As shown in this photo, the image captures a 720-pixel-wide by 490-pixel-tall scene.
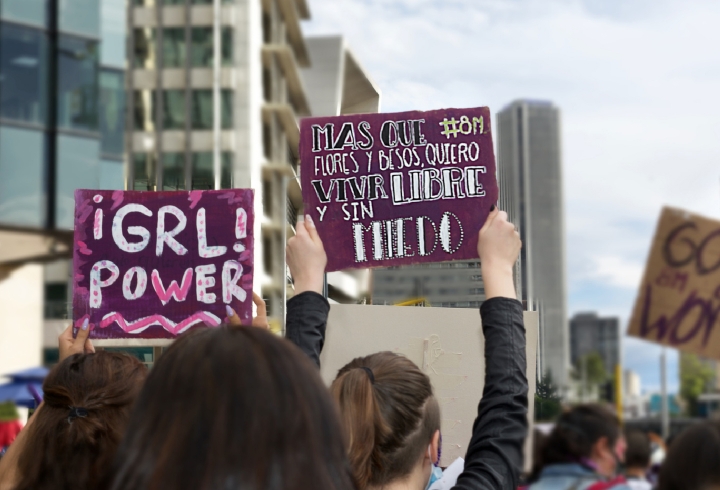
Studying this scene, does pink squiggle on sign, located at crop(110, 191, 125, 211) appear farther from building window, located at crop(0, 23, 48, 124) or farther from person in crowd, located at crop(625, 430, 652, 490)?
building window, located at crop(0, 23, 48, 124)

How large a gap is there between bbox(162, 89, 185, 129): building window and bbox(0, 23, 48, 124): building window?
10288 millimetres

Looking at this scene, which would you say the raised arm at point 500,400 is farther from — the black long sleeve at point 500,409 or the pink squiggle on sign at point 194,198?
the pink squiggle on sign at point 194,198

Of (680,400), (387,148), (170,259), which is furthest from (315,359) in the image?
(680,400)

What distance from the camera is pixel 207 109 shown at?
983 inches

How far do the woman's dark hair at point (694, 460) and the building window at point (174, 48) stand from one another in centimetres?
2413

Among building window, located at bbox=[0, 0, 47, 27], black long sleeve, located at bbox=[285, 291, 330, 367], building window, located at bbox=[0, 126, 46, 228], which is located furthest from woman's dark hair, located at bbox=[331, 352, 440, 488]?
building window, located at bbox=[0, 0, 47, 27]

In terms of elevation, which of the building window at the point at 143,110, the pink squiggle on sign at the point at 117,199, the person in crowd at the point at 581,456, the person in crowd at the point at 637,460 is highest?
the building window at the point at 143,110

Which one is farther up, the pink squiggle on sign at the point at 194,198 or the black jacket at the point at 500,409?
the pink squiggle on sign at the point at 194,198

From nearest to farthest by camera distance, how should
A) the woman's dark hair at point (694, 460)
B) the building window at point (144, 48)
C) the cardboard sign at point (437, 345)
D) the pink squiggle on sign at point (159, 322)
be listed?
the woman's dark hair at point (694, 460) → the cardboard sign at point (437, 345) → the pink squiggle on sign at point (159, 322) → the building window at point (144, 48)

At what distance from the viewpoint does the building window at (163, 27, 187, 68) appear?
24.8 meters

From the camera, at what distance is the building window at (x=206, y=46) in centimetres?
2488

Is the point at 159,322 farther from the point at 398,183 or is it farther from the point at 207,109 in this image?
the point at 207,109

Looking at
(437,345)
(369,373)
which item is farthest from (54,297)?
(369,373)

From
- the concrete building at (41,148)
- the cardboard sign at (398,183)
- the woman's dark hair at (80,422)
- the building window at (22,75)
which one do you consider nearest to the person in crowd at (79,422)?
the woman's dark hair at (80,422)
